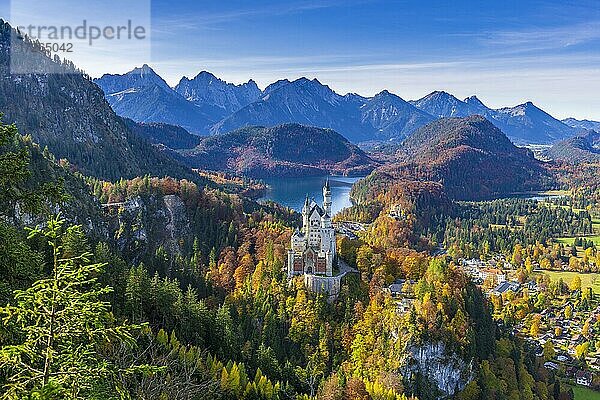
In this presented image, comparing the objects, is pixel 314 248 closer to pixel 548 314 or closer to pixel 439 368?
pixel 439 368

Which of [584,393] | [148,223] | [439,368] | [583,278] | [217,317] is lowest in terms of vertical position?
[584,393]

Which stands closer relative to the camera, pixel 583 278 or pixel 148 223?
pixel 148 223

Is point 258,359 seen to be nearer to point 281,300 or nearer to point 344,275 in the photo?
point 281,300

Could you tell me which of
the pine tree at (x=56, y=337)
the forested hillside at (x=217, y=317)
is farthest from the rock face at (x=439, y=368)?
the pine tree at (x=56, y=337)

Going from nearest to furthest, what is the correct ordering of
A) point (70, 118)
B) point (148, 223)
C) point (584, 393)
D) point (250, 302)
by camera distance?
1. point (250, 302)
2. point (584, 393)
3. point (148, 223)
4. point (70, 118)

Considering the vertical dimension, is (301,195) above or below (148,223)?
below

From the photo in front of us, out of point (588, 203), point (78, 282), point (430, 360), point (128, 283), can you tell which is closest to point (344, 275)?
point (430, 360)

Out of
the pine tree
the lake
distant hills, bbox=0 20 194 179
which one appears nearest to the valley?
the pine tree

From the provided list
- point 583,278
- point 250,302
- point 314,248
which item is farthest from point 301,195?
point 250,302
